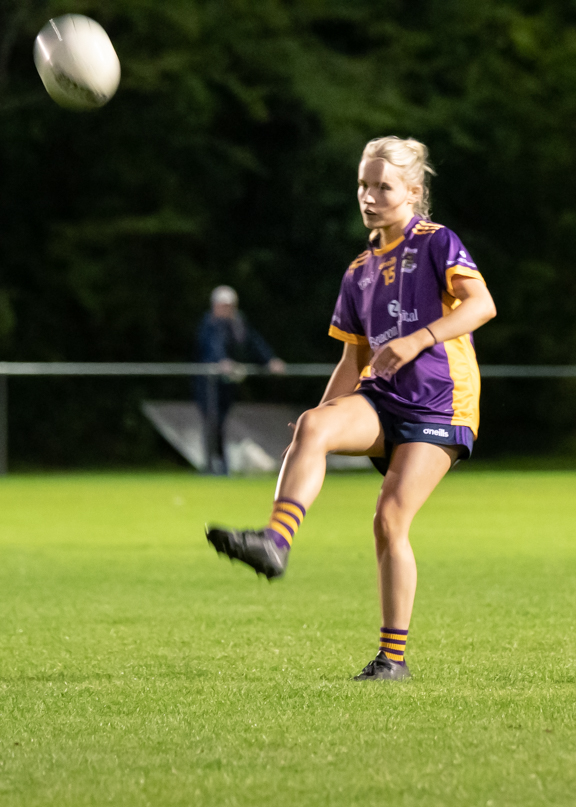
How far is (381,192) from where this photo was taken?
16.9 feet

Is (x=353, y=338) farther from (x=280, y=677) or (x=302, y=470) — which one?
(x=280, y=677)

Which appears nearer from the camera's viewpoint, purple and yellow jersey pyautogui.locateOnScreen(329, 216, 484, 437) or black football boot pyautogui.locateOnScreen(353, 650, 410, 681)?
black football boot pyautogui.locateOnScreen(353, 650, 410, 681)

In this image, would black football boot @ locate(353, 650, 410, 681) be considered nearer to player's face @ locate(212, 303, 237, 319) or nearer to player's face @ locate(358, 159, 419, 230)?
player's face @ locate(358, 159, 419, 230)

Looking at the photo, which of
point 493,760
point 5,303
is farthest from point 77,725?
point 5,303

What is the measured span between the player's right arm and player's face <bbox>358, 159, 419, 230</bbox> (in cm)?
52

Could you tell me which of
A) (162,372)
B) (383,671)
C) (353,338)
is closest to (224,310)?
(162,372)

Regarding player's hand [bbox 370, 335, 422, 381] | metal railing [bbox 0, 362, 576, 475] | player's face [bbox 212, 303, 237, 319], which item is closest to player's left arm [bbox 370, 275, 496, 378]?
player's hand [bbox 370, 335, 422, 381]

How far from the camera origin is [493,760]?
12.1 ft

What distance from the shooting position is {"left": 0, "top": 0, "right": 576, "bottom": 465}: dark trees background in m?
24.7

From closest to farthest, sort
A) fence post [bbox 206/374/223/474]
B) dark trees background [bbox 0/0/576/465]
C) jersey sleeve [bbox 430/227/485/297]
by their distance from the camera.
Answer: jersey sleeve [bbox 430/227/485/297]
fence post [bbox 206/374/223/474]
dark trees background [bbox 0/0/576/465]

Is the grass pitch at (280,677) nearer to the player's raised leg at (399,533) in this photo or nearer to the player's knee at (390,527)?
the player's raised leg at (399,533)

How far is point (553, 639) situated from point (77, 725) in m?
2.45

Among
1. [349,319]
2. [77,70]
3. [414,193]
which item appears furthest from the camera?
[77,70]

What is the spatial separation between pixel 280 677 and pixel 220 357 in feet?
46.7
